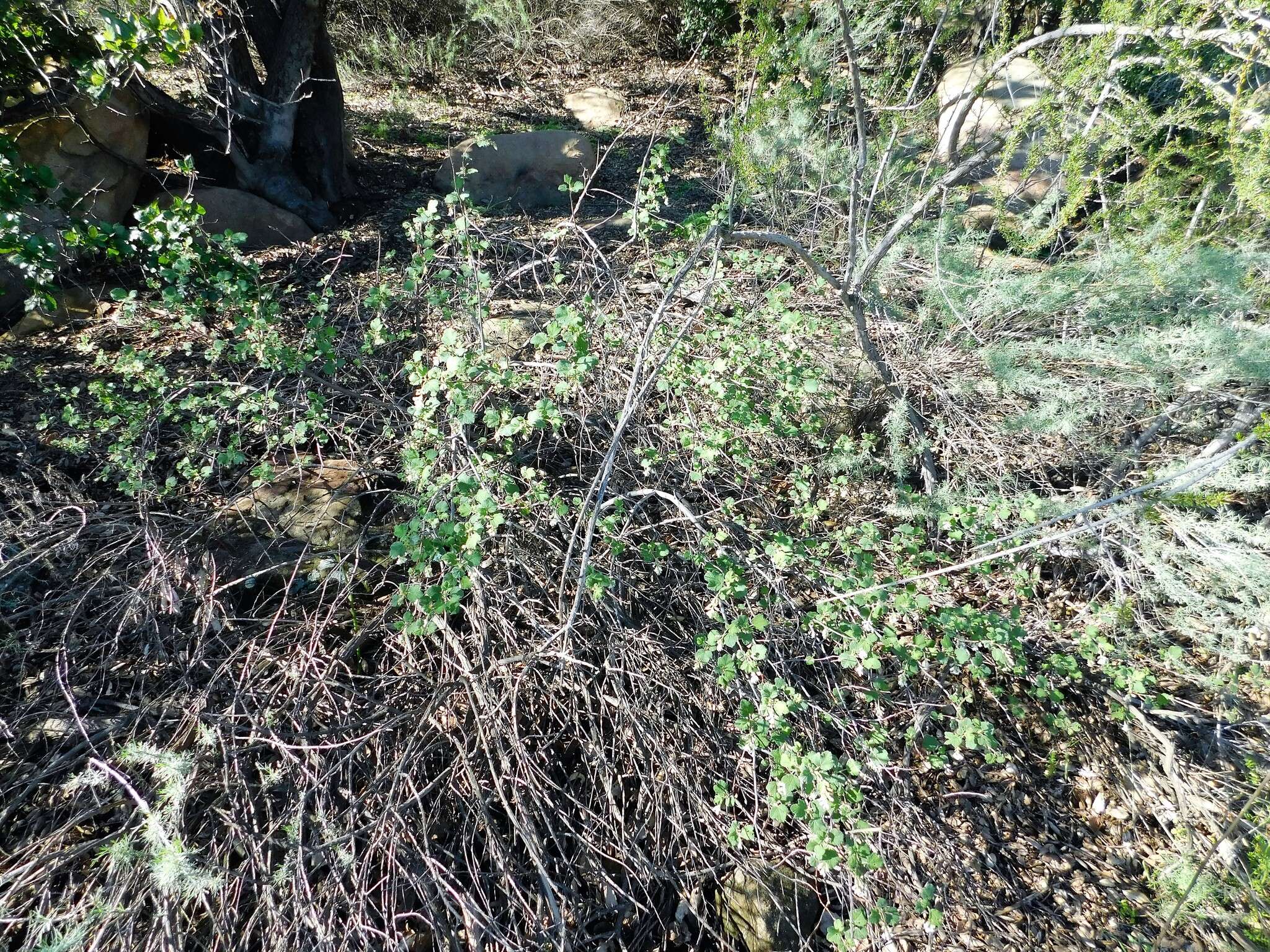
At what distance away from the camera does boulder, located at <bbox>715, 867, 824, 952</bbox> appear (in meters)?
2.20

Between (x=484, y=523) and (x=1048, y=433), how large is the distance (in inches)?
93.3

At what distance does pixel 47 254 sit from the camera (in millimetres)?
3244

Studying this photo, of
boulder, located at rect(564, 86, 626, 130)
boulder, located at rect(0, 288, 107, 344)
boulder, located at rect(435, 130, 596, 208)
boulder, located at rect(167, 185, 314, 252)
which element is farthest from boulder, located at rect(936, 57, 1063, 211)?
boulder, located at rect(0, 288, 107, 344)

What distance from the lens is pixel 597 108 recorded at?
6965mm

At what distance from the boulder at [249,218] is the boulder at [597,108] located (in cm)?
330

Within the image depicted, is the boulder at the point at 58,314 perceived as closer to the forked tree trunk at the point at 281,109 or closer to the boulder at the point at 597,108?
the forked tree trunk at the point at 281,109

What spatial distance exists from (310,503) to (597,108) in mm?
A: 5633

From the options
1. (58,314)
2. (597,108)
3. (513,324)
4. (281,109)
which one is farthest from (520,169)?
(58,314)

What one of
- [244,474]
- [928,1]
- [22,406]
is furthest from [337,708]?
[928,1]

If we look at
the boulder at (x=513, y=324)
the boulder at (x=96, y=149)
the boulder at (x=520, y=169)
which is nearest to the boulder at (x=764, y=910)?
the boulder at (x=513, y=324)

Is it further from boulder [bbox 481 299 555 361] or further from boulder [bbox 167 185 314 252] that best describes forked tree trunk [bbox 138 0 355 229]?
boulder [bbox 481 299 555 361]

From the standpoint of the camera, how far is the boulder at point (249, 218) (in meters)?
4.42

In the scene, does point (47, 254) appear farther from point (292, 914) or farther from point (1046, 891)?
point (1046, 891)

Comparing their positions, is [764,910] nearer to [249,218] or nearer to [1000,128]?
[1000,128]
